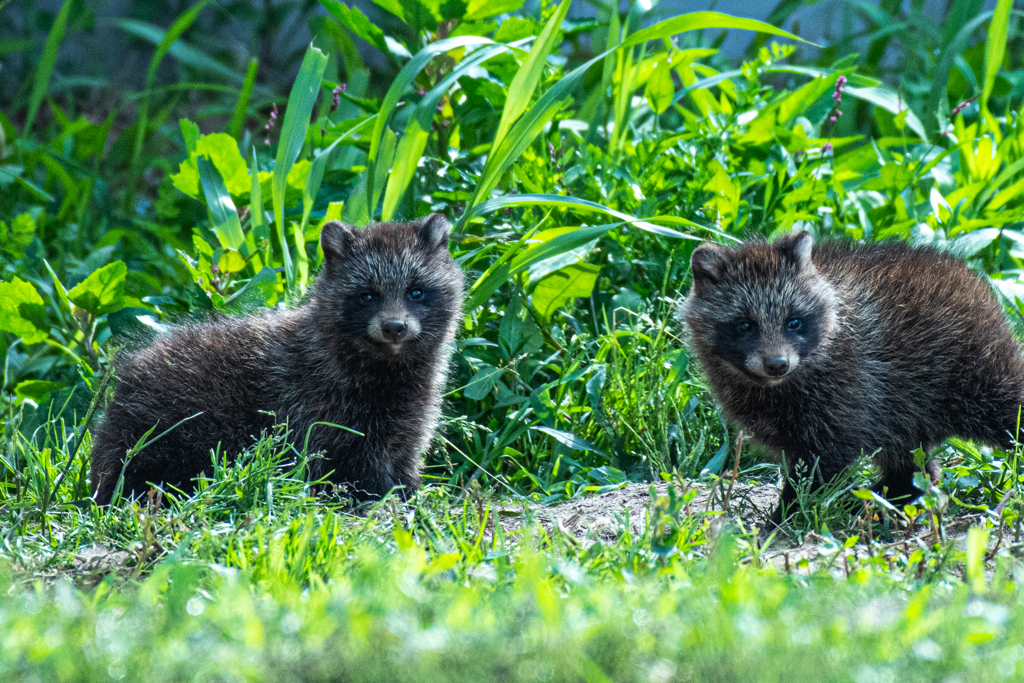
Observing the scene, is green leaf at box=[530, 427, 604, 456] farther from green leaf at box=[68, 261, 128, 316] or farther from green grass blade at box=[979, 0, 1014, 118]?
green grass blade at box=[979, 0, 1014, 118]

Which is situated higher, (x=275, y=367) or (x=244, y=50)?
(x=244, y=50)

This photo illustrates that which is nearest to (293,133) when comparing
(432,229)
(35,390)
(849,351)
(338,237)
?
(338,237)

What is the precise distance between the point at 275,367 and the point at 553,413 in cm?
146

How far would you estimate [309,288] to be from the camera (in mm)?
5215

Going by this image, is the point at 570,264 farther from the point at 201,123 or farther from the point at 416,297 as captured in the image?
the point at 201,123

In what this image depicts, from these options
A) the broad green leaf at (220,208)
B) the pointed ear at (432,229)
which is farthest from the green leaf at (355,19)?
the pointed ear at (432,229)

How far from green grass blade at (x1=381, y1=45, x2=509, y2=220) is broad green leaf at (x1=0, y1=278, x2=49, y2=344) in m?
1.92

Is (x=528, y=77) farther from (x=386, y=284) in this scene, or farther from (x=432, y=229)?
(x=386, y=284)

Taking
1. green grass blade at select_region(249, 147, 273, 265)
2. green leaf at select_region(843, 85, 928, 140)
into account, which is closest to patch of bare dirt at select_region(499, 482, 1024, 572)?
green grass blade at select_region(249, 147, 273, 265)

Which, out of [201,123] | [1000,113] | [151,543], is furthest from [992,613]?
[201,123]

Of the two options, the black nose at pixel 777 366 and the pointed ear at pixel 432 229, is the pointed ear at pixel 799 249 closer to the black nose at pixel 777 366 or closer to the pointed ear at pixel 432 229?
the black nose at pixel 777 366

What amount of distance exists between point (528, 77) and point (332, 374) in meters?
1.85

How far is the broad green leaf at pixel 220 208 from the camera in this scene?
558 cm

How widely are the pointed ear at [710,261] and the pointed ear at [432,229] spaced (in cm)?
128
